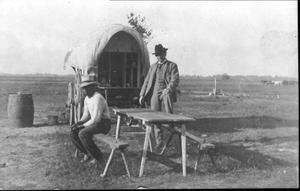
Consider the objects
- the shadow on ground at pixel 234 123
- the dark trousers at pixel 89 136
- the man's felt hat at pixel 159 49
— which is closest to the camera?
the dark trousers at pixel 89 136

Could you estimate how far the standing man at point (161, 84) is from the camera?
9500mm

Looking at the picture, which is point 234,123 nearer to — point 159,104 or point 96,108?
point 159,104

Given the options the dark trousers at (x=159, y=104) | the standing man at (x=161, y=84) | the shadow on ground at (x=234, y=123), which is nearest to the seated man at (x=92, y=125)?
the dark trousers at (x=159, y=104)

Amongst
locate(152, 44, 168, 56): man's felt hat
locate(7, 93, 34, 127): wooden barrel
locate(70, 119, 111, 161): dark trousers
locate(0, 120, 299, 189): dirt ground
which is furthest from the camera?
locate(7, 93, 34, 127): wooden barrel

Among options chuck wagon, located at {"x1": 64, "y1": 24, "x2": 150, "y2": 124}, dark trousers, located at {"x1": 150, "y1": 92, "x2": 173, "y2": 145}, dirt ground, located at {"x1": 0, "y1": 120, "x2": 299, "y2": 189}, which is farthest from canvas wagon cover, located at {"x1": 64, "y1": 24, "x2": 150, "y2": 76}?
dark trousers, located at {"x1": 150, "y1": 92, "x2": 173, "y2": 145}

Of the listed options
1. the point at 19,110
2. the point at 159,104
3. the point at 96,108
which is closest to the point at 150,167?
the point at 96,108

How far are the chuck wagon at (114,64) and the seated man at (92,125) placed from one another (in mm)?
3931

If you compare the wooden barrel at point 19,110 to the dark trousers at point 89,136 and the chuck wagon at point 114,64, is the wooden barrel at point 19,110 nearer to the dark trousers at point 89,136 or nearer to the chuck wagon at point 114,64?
the chuck wagon at point 114,64

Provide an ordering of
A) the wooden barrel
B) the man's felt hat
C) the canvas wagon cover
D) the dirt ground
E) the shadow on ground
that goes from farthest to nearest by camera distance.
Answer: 1. the shadow on ground
2. the wooden barrel
3. the canvas wagon cover
4. the man's felt hat
5. the dirt ground

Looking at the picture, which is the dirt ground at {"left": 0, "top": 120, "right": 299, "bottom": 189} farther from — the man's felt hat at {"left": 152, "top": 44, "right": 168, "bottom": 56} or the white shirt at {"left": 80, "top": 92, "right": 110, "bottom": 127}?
the man's felt hat at {"left": 152, "top": 44, "right": 168, "bottom": 56}

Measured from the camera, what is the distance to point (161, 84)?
9.77m

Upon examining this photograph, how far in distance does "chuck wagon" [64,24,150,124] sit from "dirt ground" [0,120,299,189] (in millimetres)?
1800

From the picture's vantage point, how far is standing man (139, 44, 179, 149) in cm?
950

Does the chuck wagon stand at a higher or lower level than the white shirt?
higher
